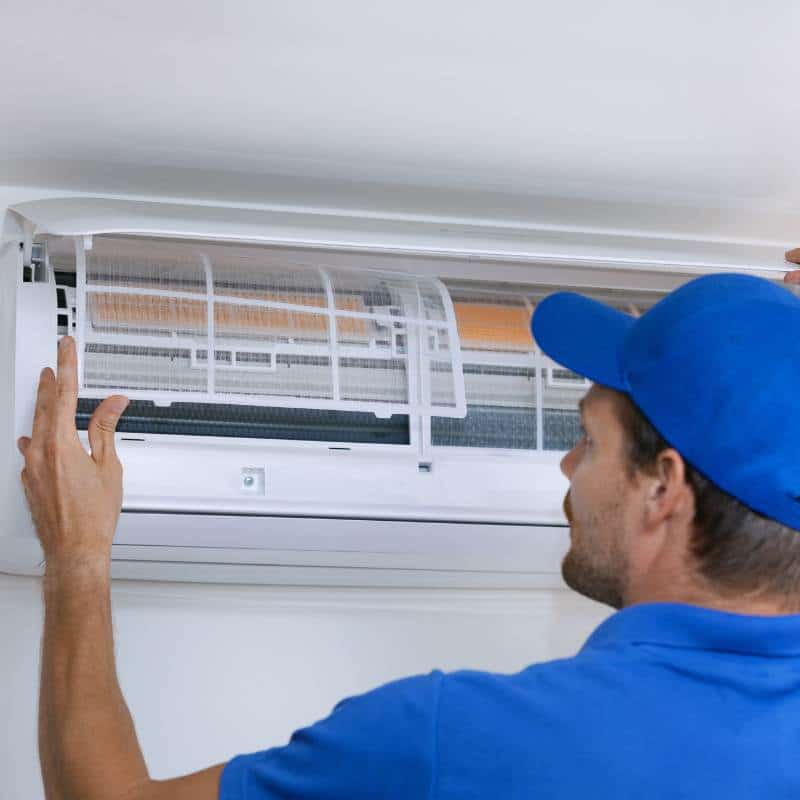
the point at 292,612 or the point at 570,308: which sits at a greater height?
the point at 570,308

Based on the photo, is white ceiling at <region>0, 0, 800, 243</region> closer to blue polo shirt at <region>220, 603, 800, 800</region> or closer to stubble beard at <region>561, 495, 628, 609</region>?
stubble beard at <region>561, 495, 628, 609</region>

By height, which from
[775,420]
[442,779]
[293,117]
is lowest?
[442,779]

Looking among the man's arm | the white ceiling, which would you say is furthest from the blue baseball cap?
the man's arm

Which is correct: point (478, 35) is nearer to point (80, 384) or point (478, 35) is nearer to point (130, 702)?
point (80, 384)

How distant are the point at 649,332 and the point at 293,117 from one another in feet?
1.51

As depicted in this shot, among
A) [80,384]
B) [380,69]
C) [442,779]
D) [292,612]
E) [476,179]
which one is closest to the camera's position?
[442,779]

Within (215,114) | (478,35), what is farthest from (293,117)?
(478,35)

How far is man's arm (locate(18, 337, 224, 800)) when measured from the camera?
3.45 feet

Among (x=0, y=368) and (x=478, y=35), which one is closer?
(x=478, y=35)

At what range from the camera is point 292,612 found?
158 centimetres

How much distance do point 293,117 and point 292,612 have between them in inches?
25.7

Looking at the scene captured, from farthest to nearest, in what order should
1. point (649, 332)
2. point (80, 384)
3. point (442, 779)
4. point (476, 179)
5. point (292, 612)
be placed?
1. point (292, 612)
2. point (476, 179)
3. point (80, 384)
4. point (649, 332)
5. point (442, 779)

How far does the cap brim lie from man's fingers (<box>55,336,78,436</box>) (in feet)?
1.62

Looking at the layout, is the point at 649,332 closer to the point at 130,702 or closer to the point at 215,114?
the point at 215,114
